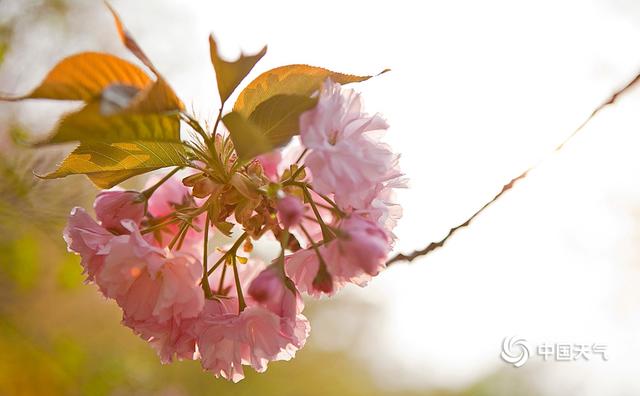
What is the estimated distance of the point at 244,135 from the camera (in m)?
0.53

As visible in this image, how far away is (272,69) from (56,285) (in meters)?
1.19

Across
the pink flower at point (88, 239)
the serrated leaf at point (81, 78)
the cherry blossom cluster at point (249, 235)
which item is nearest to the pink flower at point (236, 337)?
the cherry blossom cluster at point (249, 235)

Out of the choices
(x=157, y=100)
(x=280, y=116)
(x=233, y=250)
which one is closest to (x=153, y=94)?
(x=157, y=100)

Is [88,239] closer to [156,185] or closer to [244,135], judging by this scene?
[156,185]

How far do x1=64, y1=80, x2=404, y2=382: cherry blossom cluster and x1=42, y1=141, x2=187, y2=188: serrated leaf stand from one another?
0.8 inches

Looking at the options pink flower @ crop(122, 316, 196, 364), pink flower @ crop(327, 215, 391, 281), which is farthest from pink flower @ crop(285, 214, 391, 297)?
pink flower @ crop(122, 316, 196, 364)

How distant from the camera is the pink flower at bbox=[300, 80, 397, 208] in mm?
557

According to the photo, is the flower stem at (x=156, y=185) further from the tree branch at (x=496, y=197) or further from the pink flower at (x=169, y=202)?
the tree branch at (x=496, y=197)

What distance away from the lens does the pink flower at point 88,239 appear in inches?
24.6

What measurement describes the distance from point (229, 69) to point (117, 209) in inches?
6.9

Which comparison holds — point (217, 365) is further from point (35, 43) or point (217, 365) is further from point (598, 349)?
point (598, 349)

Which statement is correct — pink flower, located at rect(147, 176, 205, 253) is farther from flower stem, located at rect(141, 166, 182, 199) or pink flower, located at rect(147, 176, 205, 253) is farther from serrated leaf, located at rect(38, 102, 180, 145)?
serrated leaf, located at rect(38, 102, 180, 145)

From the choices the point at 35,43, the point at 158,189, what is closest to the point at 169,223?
the point at 158,189

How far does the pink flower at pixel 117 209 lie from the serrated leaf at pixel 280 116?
0.45ft
